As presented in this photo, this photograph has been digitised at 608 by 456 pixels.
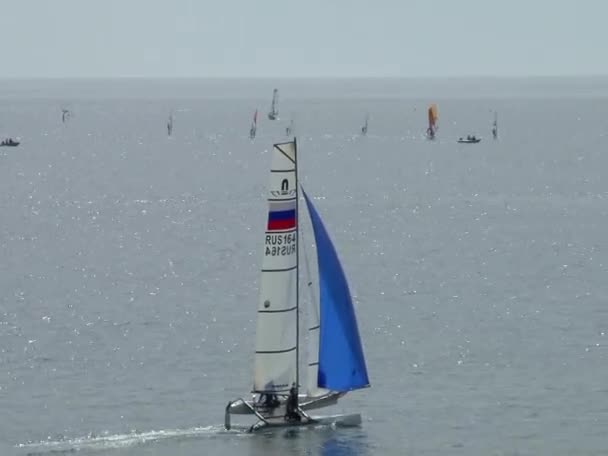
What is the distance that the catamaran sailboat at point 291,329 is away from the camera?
4859 centimetres

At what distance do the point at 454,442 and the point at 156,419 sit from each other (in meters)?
9.39

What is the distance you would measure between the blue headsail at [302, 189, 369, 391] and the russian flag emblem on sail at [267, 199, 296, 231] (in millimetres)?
1185

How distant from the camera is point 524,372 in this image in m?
60.1

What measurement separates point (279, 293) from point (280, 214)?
2235 mm

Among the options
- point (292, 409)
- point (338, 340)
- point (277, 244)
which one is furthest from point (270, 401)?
point (277, 244)

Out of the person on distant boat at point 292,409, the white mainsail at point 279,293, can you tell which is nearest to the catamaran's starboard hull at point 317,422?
the person on distant boat at point 292,409

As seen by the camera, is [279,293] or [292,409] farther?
[292,409]

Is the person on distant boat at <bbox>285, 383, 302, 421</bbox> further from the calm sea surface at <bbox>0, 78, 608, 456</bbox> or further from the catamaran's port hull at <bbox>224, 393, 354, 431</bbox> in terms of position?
the calm sea surface at <bbox>0, 78, 608, 456</bbox>

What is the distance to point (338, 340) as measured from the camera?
50031 mm

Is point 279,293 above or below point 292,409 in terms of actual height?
above

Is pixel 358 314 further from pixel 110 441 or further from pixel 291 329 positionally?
pixel 110 441

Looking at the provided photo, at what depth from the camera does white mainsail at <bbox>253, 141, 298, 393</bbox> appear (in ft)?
159

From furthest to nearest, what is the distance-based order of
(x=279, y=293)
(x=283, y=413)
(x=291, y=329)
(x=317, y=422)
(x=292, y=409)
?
(x=317, y=422)
(x=283, y=413)
(x=292, y=409)
(x=291, y=329)
(x=279, y=293)

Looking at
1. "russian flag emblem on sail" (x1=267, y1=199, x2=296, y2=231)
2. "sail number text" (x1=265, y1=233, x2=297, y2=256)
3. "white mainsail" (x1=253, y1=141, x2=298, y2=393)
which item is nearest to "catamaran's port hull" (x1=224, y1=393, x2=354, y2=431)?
"white mainsail" (x1=253, y1=141, x2=298, y2=393)
